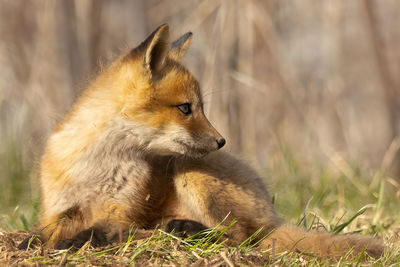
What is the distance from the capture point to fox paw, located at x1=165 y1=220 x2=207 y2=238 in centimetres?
375

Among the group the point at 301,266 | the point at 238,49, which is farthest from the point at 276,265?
the point at 238,49

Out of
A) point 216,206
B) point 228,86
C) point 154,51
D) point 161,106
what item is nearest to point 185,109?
point 161,106

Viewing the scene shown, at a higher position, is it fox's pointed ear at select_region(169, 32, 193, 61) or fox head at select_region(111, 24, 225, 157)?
fox's pointed ear at select_region(169, 32, 193, 61)

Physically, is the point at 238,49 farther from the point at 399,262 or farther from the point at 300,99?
the point at 399,262

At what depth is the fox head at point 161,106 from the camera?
3.96 meters

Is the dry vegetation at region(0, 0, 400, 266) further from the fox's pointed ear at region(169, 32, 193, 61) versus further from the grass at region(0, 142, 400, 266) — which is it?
the fox's pointed ear at region(169, 32, 193, 61)

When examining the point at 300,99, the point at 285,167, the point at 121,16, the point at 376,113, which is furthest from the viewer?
the point at 376,113

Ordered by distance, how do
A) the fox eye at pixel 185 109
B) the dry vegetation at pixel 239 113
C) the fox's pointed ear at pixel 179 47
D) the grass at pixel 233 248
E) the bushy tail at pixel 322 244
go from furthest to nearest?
1. the fox's pointed ear at pixel 179 47
2. the dry vegetation at pixel 239 113
3. the fox eye at pixel 185 109
4. the bushy tail at pixel 322 244
5. the grass at pixel 233 248

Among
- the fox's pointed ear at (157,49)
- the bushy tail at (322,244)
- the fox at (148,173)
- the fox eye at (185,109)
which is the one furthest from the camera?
the fox eye at (185,109)

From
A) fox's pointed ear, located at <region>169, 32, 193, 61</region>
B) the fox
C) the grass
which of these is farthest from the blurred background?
the fox

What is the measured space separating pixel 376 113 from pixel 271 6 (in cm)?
1117

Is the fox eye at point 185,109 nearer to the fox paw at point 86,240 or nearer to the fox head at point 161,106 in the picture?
the fox head at point 161,106

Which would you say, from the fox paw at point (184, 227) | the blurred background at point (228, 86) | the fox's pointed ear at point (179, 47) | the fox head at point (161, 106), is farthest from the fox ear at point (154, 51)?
the blurred background at point (228, 86)

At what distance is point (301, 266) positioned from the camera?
11.3 ft
